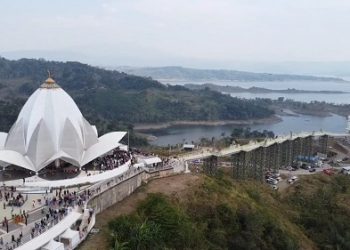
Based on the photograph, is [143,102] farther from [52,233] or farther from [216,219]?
[52,233]

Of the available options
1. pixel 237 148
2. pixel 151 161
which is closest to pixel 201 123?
pixel 237 148

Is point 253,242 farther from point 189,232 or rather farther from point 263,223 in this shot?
point 189,232

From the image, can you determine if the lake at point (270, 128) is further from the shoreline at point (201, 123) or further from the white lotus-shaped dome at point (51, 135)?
the white lotus-shaped dome at point (51, 135)

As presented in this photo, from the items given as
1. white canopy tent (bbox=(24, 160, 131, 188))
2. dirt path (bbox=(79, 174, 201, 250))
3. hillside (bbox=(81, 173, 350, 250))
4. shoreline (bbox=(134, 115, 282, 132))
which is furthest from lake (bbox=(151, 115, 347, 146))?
white canopy tent (bbox=(24, 160, 131, 188))

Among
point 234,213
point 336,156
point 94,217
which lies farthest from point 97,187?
point 336,156

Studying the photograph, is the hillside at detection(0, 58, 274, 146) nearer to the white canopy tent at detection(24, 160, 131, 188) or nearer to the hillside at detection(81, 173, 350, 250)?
the hillside at detection(81, 173, 350, 250)
